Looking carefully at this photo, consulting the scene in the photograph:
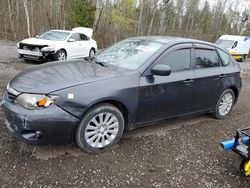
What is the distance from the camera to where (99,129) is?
3156 millimetres

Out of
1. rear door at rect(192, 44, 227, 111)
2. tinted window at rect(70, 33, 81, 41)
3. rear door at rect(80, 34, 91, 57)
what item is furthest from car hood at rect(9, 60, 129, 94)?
rear door at rect(80, 34, 91, 57)

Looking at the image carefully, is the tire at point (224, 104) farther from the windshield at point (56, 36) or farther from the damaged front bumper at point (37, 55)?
the windshield at point (56, 36)

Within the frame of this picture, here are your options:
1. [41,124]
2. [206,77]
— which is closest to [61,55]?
[206,77]

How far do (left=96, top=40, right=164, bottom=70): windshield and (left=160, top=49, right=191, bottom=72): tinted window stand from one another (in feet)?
0.80

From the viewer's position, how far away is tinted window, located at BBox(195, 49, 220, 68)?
13.6 feet

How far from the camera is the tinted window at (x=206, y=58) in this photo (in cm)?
413

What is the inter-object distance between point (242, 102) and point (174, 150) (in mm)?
3788

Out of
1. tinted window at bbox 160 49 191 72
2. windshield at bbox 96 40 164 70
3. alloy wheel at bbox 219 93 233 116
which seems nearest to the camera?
windshield at bbox 96 40 164 70

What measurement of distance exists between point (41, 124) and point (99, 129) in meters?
0.80

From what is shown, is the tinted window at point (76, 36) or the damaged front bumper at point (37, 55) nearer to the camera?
the damaged front bumper at point (37, 55)

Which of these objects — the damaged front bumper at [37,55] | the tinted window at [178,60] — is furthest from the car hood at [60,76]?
the damaged front bumper at [37,55]

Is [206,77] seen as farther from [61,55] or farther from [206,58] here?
[61,55]

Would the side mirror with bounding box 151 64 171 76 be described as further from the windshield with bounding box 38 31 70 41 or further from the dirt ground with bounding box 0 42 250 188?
the windshield with bounding box 38 31 70 41

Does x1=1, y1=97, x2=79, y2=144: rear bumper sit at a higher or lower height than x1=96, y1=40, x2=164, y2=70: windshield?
lower
